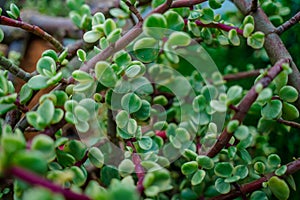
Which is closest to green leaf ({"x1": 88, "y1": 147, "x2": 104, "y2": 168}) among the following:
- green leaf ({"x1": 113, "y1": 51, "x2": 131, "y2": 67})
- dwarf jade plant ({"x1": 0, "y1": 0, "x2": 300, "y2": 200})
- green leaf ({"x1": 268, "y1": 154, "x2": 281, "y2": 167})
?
dwarf jade plant ({"x1": 0, "y1": 0, "x2": 300, "y2": 200})

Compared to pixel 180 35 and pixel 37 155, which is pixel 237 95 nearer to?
pixel 180 35

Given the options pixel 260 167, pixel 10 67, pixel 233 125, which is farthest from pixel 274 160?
pixel 10 67

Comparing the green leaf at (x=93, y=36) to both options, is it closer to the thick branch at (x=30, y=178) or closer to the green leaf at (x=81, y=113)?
the green leaf at (x=81, y=113)

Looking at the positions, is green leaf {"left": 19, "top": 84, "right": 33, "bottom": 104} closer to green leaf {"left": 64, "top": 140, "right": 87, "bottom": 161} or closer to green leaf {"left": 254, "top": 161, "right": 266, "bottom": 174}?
green leaf {"left": 64, "top": 140, "right": 87, "bottom": 161}

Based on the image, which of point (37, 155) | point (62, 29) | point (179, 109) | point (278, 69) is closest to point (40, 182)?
point (37, 155)

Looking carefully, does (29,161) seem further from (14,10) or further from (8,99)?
(14,10)
